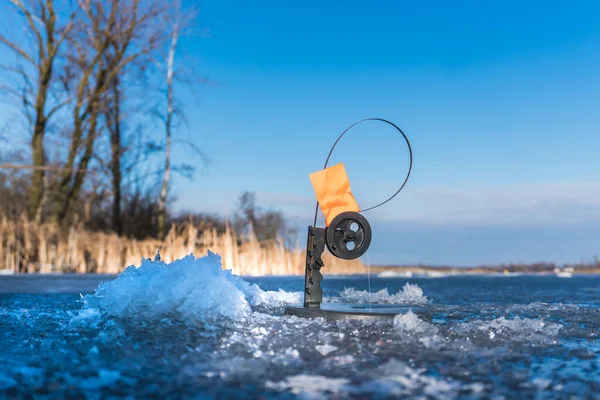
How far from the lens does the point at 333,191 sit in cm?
363

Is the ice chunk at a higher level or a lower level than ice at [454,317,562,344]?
higher

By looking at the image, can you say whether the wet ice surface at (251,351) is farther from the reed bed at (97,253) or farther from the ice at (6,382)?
the reed bed at (97,253)

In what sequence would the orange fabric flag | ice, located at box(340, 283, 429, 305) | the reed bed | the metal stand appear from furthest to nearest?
the reed bed → ice, located at box(340, 283, 429, 305) → the orange fabric flag → the metal stand

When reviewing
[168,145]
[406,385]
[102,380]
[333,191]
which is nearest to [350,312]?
[333,191]

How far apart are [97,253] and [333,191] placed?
10940 mm

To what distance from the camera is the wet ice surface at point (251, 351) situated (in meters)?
1.87

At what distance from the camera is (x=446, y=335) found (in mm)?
2873

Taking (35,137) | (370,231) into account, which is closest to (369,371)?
(370,231)

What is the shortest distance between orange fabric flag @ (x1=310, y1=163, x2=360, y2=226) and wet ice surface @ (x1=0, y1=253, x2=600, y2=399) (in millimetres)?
722

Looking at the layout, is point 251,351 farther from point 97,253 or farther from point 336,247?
point 97,253

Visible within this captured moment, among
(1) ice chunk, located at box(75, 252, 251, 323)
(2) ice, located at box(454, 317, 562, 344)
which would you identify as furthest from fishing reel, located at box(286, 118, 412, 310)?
(2) ice, located at box(454, 317, 562, 344)

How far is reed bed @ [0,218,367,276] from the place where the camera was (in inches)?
468

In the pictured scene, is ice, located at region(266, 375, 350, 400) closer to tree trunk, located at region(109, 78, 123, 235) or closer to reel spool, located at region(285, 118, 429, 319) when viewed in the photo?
reel spool, located at region(285, 118, 429, 319)

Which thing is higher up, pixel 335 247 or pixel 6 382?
pixel 335 247
